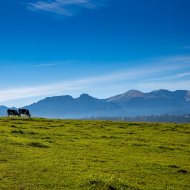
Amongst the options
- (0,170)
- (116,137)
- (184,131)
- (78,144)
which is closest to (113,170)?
(0,170)

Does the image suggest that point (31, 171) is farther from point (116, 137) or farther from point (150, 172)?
point (116, 137)

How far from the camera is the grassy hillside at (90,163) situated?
71.1ft

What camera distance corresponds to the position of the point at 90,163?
28.2 m

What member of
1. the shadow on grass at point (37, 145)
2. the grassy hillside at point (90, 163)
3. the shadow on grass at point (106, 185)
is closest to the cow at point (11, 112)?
the grassy hillside at point (90, 163)

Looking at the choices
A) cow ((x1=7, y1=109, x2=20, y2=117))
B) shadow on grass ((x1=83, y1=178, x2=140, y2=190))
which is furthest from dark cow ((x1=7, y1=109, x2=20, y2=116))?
shadow on grass ((x1=83, y1=178, x2=140, y2=190))

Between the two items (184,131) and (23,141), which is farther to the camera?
(184,131)

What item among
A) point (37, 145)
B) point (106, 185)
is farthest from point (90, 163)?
point (37, 145)

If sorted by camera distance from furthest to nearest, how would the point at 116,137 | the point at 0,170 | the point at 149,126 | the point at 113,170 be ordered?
the point at 149,126, the point at 116,137, the point at 113,170, the point at 0,170

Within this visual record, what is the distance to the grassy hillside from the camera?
2167 cm

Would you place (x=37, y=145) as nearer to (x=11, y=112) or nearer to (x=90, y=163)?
(x=90, y=163)

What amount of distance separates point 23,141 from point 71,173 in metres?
11.9

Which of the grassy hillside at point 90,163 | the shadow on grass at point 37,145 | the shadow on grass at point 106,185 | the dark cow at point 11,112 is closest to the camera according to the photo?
the shadow on grass at point 106,185

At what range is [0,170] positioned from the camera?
907 inches

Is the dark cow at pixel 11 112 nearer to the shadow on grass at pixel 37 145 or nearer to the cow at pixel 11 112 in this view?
the cow at pixel 11 112
